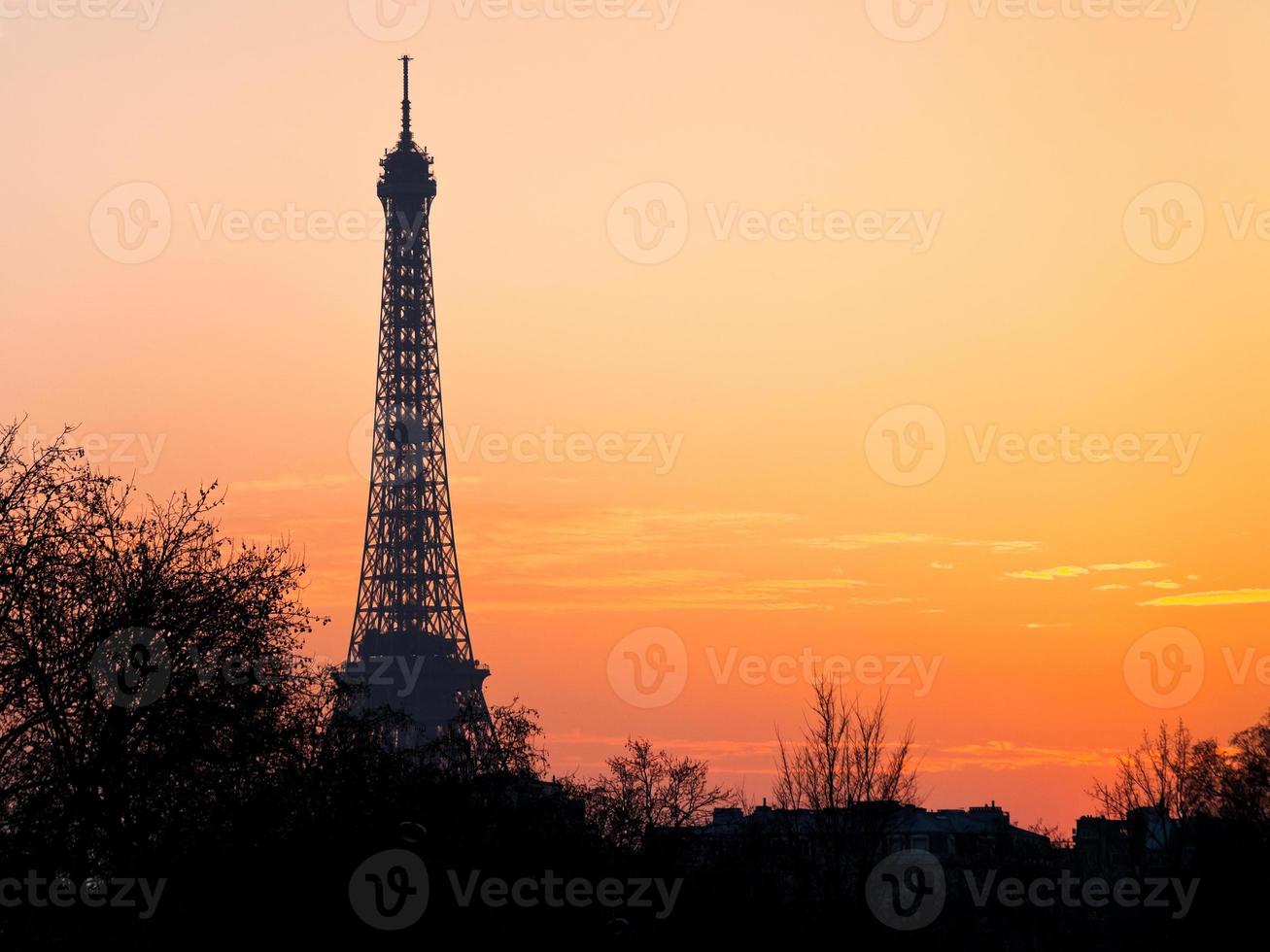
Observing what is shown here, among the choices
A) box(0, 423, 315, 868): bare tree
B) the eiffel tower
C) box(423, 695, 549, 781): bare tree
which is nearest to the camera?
box(0, 423, 315, 868): bare tree

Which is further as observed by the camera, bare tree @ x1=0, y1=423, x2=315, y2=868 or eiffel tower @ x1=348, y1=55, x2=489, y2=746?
eiffel tower @ x1=348, y1=55, x2=489, y2=746

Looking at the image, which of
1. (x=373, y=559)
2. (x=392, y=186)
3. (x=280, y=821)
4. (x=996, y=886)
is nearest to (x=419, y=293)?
(x=392, y=186)

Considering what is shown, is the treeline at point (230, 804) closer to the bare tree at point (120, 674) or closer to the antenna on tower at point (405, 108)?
the bare tree at point (120, 674)

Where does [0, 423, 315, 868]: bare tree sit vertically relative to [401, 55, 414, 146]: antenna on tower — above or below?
below

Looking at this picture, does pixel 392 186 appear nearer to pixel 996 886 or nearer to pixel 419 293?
pixel 419 293

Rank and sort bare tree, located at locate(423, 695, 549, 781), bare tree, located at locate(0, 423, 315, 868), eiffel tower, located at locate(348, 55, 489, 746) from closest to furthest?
1. bare tree, located at locate(0, 423, 315, 868)
2. bare tree, located at locate(423, 695, 549, 781)
3. eiffel tower, located at locate(348, 55, 489, 746)

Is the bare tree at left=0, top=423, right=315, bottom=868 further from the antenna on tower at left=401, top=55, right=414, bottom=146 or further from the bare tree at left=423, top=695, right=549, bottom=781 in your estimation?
the antenna on tower at left=401, top=55, right=414, bottom=146

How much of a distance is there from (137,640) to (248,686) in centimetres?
207

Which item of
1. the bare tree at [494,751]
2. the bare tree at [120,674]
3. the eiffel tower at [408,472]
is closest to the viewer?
the bare tree at [120,674]

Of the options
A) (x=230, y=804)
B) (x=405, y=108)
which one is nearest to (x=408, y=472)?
(x=405, y=108)

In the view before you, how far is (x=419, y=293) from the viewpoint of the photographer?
10550cm

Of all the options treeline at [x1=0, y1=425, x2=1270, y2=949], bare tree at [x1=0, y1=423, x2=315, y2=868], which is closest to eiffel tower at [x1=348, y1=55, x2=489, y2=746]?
treeline at [x1=0, y1=425, x2=1270, y2=949]

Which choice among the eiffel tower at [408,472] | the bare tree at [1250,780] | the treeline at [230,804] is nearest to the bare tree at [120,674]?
the treeline at [230,804]

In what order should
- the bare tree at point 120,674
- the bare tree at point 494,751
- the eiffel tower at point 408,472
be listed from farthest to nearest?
the eiffel tower at point 408,472 → the bare tree at point 494,751 → the bare tree at point 120,674
